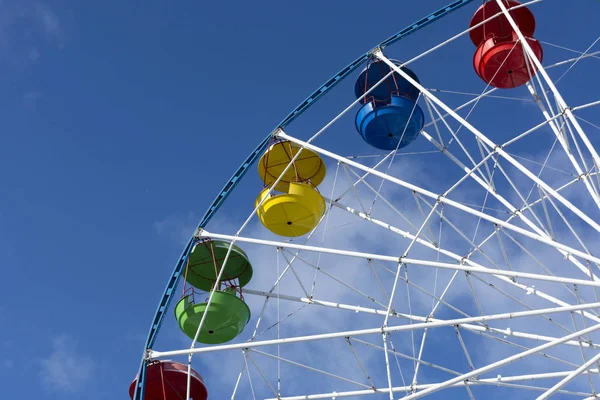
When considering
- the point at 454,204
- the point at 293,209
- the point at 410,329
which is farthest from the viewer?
the point at 293,209

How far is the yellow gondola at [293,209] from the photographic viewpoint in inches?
612

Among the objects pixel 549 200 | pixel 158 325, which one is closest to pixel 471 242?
pixel 549 200

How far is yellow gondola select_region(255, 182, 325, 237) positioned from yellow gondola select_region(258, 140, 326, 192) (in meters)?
1.20

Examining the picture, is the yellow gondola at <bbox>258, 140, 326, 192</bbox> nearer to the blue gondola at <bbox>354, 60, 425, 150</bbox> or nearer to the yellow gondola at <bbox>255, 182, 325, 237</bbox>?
the yellow gondola at <bbox>255, 182, 325, 237</bbox>

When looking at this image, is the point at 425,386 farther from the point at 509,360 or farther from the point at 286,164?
the point at 286,164

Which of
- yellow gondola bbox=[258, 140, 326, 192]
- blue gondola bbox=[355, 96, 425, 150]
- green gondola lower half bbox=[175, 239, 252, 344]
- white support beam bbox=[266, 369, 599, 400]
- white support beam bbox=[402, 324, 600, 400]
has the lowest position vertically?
white support beam bbox=[402, 324, 600, 400]

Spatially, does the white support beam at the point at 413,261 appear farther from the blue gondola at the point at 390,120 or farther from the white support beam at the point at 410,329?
the blue gondola at the point at 390,120

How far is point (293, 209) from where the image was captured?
1559 cm

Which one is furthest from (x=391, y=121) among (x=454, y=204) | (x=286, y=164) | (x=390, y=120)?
(x=454, y=204)

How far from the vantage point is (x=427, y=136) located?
55.1 feet

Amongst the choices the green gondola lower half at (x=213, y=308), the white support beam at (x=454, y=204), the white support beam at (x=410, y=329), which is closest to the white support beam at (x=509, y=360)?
the white support beam at (x=410, y=329)

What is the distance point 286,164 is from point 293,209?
2.03 m

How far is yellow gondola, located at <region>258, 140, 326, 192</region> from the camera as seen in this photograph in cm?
1722

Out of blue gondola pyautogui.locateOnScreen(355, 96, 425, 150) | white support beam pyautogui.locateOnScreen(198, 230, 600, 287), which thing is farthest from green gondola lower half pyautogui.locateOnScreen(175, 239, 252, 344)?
blue gondola pyautogui.locateOnScreen(355, 96, 425, 150)
